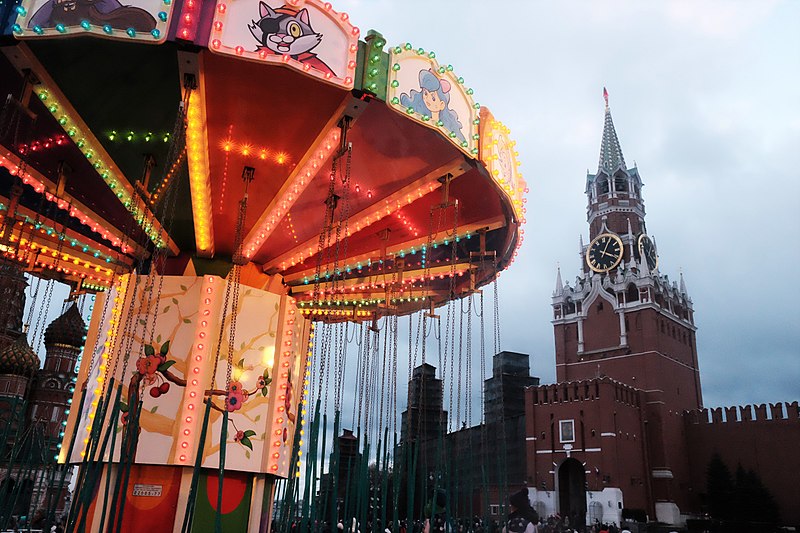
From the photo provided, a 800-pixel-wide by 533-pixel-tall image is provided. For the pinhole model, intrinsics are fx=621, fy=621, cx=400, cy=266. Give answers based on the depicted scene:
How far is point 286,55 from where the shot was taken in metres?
6.55

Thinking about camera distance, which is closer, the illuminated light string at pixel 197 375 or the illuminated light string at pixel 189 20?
the illuminated light string at pixel 189 20

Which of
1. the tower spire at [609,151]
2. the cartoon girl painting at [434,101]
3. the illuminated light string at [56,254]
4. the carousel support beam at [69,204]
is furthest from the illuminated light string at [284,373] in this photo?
the tower spire at [609,151]

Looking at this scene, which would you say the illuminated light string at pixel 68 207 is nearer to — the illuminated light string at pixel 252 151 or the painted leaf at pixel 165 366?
the painted leaf at pixel 165 366

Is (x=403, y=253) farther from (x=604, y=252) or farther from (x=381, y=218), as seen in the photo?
(x=604, y=252)

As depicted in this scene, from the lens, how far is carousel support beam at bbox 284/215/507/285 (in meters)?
10.6

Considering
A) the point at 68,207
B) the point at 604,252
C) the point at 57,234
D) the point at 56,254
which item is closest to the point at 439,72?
the point at 68,207

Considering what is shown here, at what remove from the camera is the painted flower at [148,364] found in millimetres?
9758

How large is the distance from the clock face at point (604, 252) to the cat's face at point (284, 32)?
4977cm

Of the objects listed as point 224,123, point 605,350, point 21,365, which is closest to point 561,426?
point 605,350

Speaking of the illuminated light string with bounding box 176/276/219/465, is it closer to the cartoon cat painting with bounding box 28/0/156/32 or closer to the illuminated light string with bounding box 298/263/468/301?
the illuminated light string with bounding box 298/263/468/301

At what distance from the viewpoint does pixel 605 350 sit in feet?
164

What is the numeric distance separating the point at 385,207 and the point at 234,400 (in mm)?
3908

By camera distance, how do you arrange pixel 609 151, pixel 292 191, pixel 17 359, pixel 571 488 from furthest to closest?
pixel 609 151, pixel 571 488, pixel 17 359, pixel 292 191

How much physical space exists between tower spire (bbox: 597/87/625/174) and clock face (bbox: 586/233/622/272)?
25.1ft
